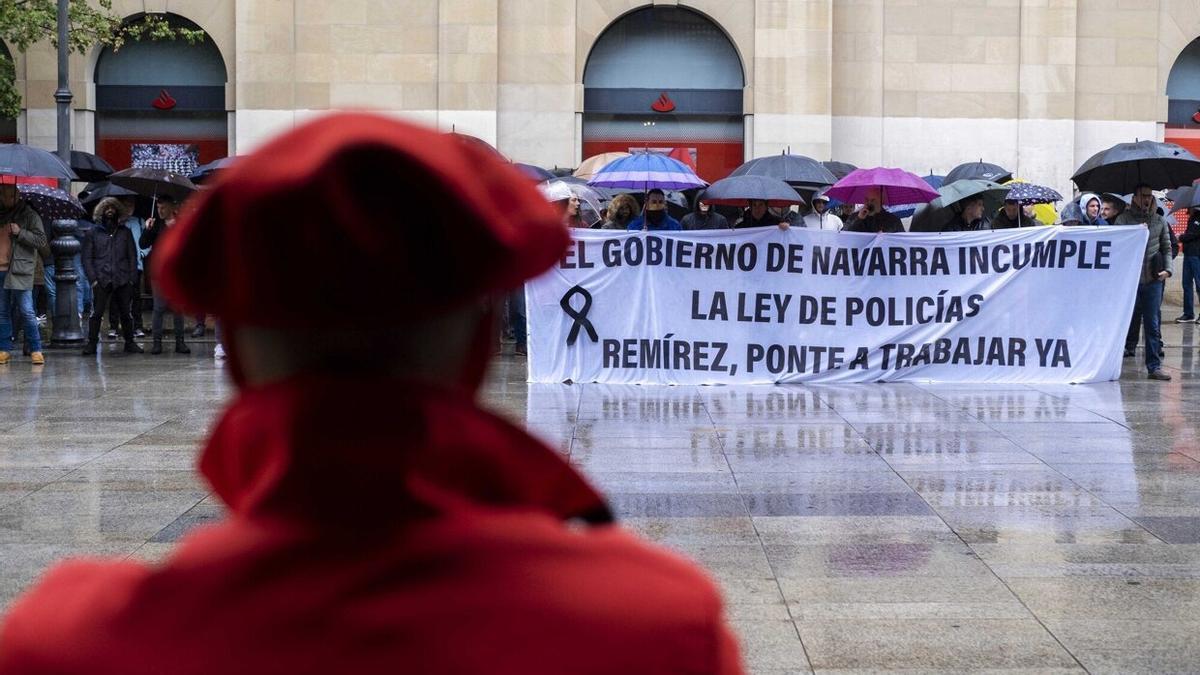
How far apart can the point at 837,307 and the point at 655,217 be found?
193cm

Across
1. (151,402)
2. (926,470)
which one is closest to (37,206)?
(151,402)

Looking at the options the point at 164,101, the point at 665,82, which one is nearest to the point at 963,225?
the point at 665,82

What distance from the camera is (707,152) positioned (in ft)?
91.2

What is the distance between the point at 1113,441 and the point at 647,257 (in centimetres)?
488

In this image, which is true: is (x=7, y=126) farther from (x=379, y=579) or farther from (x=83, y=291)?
(x=379, y=579)

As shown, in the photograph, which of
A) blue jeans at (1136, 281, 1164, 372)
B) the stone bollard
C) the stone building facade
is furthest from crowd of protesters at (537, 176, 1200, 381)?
the stone building facade

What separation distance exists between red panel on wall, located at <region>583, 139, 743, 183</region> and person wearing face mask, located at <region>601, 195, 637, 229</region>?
12.3 metres

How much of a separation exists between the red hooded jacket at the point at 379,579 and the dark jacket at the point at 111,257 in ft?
54.2

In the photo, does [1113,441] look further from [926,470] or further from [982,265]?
[982,265]

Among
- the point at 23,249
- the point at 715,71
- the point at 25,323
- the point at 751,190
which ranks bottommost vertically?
the point at 25,323

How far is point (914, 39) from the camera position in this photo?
90.6ft

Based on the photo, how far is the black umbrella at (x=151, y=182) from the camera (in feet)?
57.7

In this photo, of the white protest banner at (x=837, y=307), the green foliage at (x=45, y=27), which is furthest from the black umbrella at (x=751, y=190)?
the green foliage at (x=45, y=27)

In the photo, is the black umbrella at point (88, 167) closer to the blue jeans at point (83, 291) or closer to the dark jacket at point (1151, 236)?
the blue jeans at point (83, 291)
